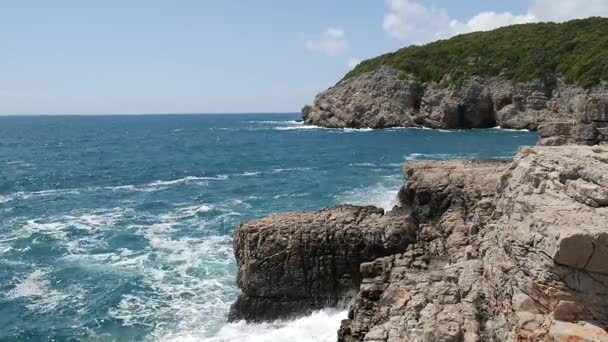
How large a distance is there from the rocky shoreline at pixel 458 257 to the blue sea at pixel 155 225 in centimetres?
197

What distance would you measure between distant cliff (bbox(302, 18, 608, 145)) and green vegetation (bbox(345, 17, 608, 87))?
0.18 meters

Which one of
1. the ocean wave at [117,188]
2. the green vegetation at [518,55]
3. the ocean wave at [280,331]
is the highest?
the green vegetation at [518,55]

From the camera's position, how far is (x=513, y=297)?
11242mm

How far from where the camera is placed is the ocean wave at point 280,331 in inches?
676

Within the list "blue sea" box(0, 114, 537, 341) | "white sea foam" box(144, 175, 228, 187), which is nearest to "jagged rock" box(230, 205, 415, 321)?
"blue sea" box(0, 114, 537, 341)

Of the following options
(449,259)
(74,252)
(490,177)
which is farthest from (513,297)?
(74,252)

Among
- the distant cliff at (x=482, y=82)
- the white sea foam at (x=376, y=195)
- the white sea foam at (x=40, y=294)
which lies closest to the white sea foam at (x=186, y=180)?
the white sea foam at (x=376, y=195)

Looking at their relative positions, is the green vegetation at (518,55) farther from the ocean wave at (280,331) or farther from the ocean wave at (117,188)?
the ocean wave at (280,331)

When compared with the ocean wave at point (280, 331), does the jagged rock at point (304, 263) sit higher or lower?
higher

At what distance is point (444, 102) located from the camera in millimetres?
94125

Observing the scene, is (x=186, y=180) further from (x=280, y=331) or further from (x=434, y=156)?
(x=280, y=331)

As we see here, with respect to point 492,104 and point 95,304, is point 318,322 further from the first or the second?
point 492,104

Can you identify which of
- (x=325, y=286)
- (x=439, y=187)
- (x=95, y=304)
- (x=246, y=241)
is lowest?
(x=95, y=304)

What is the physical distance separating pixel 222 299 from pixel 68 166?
4682 cm
